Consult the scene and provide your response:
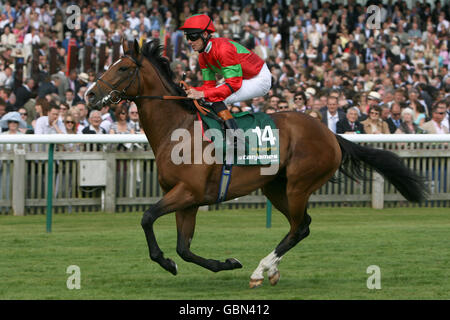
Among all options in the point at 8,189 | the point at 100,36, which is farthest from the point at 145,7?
the point at 8,189

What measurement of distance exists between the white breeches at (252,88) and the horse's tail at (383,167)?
77cm

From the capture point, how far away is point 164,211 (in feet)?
17.3

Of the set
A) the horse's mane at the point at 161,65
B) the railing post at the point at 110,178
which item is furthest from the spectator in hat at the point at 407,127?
the horse's mane at the point at 161,65

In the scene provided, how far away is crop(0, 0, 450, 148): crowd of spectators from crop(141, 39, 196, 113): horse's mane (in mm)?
3669

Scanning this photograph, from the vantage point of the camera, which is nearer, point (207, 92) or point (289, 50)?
point (207, 92)

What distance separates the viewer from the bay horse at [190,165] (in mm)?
5398

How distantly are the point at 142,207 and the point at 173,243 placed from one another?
7.31 feet

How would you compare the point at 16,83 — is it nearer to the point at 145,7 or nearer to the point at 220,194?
the point at 145,7

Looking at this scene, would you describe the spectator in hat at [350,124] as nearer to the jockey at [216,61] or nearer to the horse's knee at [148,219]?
the jockey at [216,61]

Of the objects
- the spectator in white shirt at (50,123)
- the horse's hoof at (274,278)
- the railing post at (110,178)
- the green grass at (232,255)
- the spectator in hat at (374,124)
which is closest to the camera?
the green grass at (232,255)

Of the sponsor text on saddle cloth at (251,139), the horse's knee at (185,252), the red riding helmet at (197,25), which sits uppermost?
→ the red riding helmet at (197,25)

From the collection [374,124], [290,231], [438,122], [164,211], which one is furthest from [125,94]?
[438,122]

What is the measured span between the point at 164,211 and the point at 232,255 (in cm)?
163

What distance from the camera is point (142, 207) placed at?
9508 mm
